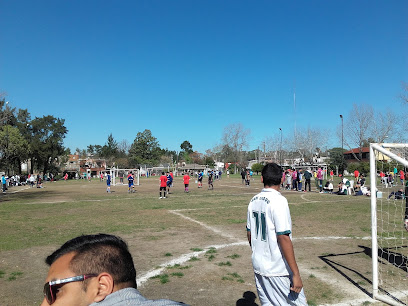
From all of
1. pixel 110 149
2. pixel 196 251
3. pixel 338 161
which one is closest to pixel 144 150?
pixel 110 149

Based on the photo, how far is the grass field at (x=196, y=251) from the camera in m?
5.32

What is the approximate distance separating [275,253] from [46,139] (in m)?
71.9

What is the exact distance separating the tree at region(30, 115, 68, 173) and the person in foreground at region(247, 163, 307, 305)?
67544 millimetres

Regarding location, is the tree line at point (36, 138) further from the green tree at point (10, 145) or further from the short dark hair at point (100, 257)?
the short dark hair at point (100, 257)

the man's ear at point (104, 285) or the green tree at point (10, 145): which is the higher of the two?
the green tree at point (10, 145)

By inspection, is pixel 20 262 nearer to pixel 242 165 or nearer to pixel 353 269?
pixel 353 269

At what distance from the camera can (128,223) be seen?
1174 centimetres

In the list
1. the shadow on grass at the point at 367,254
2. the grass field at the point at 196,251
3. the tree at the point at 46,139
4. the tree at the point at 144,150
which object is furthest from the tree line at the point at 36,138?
the shadow on grass at the point at 367,254

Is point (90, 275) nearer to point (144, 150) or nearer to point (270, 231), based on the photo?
point (270, 231)

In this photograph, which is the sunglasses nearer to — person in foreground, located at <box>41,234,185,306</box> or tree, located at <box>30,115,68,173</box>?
person in foreground, located at <box>41,234,185,306</box>

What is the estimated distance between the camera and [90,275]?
4.38 ft

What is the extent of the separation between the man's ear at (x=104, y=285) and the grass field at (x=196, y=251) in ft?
13.0

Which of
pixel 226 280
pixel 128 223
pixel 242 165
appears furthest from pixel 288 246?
pixel 242 165

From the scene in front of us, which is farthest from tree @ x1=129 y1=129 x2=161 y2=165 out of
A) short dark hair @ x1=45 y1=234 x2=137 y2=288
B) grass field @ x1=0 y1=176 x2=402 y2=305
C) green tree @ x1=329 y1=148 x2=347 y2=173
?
short dark hair @ x1=45 y1=234 x2=137 y2=288
